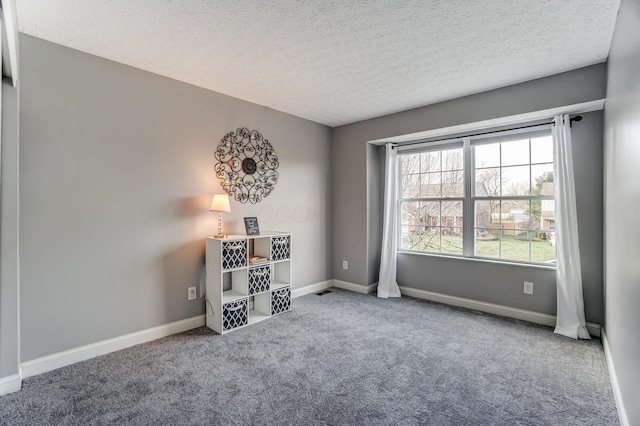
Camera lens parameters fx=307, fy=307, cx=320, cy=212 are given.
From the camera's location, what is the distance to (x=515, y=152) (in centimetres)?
342

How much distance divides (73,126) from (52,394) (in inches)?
74.5

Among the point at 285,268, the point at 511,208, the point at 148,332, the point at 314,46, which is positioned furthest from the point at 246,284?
the point at 511,208

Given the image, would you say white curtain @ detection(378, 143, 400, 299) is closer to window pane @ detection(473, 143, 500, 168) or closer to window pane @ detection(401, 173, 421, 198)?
window pane @ detection(401, 173, 421, 198)

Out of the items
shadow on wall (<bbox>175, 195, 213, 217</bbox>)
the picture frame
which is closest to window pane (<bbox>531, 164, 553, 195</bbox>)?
the picture frame

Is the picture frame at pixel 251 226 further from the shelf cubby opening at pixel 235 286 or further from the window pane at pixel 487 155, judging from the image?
the window pane at pixel 487 155

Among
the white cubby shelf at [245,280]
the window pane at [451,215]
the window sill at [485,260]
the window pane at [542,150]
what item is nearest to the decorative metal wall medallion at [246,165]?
the white cubby shelf at [245,280]

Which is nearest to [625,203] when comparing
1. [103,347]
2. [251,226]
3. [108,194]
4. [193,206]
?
[251,226]

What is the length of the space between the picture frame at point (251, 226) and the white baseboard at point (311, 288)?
1.11m

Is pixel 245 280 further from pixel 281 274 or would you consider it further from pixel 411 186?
pixel 411 186

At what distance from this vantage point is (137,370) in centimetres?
227

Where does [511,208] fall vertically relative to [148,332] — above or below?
above

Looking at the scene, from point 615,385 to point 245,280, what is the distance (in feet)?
9.75

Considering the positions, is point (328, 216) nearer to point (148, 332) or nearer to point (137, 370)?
point (148, 332)

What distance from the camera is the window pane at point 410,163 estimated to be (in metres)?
4.25
